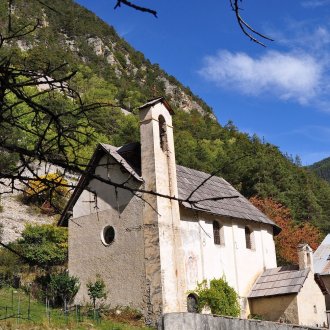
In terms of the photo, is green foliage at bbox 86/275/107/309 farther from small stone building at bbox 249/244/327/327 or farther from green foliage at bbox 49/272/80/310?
small stone building at bbox 249/244/327/327

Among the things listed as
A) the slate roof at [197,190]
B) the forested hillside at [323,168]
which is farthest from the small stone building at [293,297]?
the forested hillside at [323,168]

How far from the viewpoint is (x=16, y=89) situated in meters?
2.54

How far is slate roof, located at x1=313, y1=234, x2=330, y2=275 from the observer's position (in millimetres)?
32031

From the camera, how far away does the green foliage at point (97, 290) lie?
20.9 meters

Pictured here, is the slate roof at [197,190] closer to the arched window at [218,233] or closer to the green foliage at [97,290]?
the arched window at [218,233]

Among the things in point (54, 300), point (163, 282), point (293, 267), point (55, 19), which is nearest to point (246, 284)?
point (293, 267)

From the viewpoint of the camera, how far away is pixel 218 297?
21.7 m

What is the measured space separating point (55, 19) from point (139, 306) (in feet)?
345

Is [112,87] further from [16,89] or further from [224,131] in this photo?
[16,89]

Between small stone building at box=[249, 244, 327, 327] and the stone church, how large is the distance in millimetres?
774

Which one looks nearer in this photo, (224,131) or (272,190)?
(272,190)

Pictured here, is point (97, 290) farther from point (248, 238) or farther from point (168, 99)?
point (168, 99)

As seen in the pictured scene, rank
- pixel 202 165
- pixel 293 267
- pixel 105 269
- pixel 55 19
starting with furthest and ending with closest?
pixel 55 19 < pixel 202 165 < pixel 293 267 < pixel 105 269

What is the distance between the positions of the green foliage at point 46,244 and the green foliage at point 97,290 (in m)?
8.59
